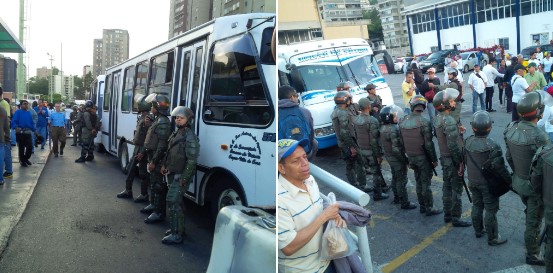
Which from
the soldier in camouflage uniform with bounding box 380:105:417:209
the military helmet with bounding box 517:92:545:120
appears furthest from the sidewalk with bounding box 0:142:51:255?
the soldier in camouflage uniform with bounding box 380:105:417:209

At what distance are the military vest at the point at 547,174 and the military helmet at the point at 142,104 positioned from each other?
220cm

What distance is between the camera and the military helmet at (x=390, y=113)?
12.7 ft

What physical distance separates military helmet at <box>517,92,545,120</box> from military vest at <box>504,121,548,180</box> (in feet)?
0.20

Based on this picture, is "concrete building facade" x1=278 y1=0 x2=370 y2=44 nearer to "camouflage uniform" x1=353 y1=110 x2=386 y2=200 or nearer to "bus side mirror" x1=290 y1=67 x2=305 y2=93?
"bus side mirror" x1=290 y1=67 x2=305 y2=93

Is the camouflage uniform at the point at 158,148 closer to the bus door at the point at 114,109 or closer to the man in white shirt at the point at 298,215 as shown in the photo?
the bus door at the point at 114,109

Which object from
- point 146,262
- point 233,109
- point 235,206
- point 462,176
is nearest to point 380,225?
point 235,206

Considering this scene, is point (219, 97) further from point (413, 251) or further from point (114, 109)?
point (413, 251)

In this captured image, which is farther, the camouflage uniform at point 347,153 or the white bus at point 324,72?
the camouflage uniform at point 347,153

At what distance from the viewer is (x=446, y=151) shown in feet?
12.1

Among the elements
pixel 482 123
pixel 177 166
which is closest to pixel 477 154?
pixel 482 123

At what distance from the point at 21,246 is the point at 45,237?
0.19ft

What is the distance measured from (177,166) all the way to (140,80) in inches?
28.6

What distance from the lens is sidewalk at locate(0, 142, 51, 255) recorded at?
1192 millimetres

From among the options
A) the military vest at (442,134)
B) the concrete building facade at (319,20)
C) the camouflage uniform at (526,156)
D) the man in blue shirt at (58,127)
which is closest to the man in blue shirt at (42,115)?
the man in blue shirt at (58,127)
